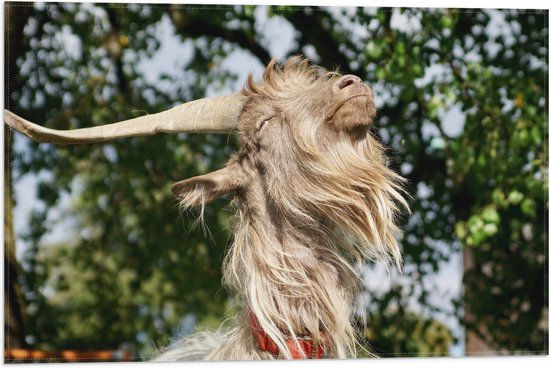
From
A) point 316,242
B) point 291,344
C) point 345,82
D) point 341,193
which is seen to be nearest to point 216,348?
point 291,344

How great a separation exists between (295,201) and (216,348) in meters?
0.59

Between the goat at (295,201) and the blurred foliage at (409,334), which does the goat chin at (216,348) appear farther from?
the blurred foliage at (409,334)

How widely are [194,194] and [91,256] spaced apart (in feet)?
15.2

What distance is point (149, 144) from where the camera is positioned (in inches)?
260

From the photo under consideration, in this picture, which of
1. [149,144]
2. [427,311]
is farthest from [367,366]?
[149,144]

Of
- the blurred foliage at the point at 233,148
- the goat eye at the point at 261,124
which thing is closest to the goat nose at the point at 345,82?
the goat eye at the point at 261,124

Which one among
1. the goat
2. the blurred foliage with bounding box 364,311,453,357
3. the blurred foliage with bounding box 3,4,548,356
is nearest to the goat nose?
the goat

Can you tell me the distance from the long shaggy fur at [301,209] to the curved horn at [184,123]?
5 centimetres

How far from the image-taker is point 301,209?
9.02 feet

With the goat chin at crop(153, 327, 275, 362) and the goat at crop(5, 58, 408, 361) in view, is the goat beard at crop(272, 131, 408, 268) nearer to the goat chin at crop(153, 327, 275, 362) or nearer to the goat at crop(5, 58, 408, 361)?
the goat at crop(5, 58, 408, 361)

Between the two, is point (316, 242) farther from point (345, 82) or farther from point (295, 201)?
point (345, 82)

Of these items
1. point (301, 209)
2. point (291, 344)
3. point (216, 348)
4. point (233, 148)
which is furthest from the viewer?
point (233, 148)

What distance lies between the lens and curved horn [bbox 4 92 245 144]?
2820 mm

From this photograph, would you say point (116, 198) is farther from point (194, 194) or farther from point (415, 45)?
point (194, 194)
